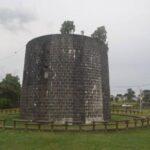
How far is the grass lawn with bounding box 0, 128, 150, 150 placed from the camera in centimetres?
1428

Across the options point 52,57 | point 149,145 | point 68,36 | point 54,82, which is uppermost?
point 68,36

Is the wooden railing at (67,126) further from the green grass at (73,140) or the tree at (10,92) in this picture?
the tree at (10,92)

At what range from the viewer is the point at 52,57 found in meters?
24.5

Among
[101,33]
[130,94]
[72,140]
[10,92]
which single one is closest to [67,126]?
[72,140]

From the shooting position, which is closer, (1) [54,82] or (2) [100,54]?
(1) [54,82]

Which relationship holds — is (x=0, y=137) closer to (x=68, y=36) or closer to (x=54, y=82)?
(x=54, y=82)

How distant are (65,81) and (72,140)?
28.0ft

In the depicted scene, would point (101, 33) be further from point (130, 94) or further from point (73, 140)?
point (130, 94)

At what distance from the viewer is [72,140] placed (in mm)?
15820

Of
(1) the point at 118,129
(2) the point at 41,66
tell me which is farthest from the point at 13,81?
(1) the point at 118,129

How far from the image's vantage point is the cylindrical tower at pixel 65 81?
2375 cm

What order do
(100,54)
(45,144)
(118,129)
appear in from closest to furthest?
1. (45,144)
2. (118,129)
3. (100,54)

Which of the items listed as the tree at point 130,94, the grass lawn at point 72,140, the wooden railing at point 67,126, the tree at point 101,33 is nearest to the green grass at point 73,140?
the grass lawn at point 72,140

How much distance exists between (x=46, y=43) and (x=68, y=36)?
69.4 inches
